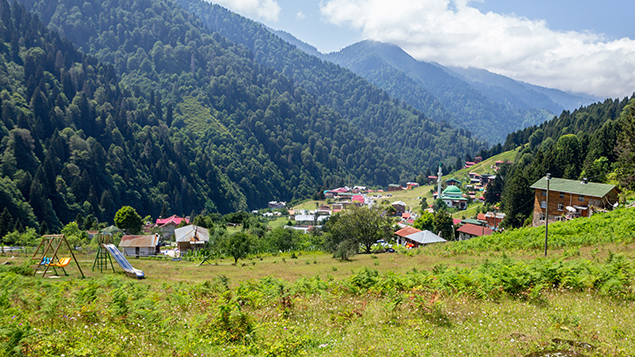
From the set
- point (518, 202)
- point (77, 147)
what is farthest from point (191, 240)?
point (77, 147)

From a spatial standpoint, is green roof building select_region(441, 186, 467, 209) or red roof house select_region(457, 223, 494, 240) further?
green roof building select_region(441, 186, 467, 209)

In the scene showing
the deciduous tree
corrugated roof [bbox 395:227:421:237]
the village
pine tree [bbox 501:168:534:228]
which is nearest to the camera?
the village

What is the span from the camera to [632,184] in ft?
125

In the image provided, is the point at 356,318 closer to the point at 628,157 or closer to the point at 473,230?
the point at 628,157

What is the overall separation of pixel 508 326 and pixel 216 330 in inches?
246

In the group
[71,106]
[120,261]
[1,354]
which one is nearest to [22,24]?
[71,106]

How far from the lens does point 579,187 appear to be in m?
43.8

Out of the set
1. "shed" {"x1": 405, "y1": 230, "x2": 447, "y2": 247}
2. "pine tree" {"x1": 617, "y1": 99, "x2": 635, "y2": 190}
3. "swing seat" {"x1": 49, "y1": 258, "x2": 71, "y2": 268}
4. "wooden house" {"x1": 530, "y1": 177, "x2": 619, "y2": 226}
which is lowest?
"shed" {"x1": 405, "y1": 230, "x2": 447, "y2": 247}

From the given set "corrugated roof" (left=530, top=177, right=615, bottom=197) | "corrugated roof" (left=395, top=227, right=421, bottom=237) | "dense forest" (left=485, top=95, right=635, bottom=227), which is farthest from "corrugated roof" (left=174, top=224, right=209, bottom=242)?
"dense forest" (left=485, top=95, right=635, bottom=227)

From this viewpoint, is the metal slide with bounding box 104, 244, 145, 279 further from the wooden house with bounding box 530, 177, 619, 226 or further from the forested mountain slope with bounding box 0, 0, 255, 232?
the forested mountain slope with bounding box 0, 0, 255, 232

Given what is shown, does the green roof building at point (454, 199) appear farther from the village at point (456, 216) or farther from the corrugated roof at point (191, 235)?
the corrugated roof at point (191, 235)

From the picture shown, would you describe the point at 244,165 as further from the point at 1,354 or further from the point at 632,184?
the point at 1,354

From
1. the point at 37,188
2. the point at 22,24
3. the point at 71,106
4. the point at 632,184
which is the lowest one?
the point at 37,188

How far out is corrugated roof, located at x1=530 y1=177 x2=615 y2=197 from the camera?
41691 mm
